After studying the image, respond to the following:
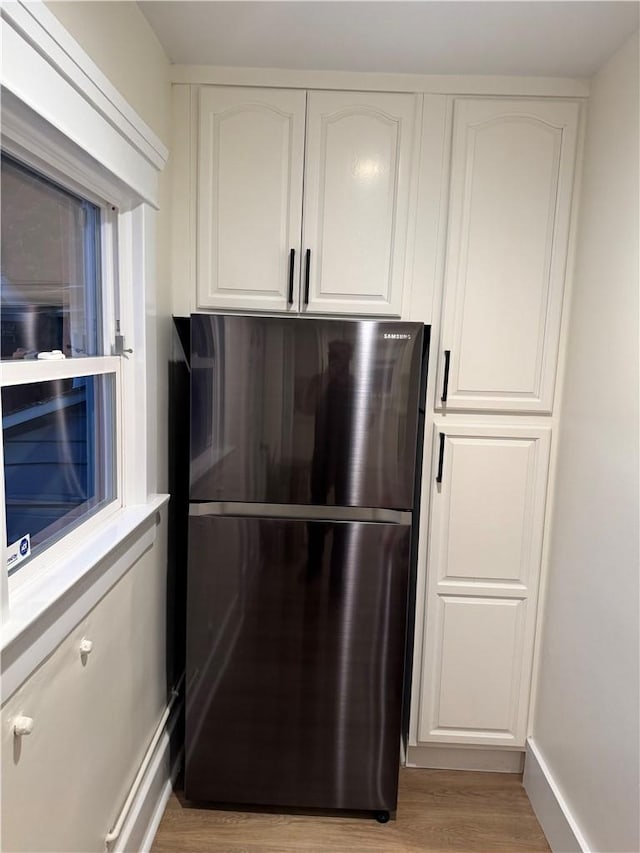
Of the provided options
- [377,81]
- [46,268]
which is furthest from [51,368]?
[377,81]

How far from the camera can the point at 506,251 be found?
6.01 feet

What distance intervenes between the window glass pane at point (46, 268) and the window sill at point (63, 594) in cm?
44

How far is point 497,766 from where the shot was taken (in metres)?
2.08

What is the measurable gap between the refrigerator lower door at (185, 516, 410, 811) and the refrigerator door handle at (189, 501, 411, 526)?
2 cm

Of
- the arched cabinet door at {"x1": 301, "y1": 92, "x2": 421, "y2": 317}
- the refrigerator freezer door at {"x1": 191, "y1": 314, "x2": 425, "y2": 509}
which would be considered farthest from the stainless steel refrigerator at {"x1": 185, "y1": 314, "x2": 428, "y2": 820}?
the arched cabinet door at {"x1": 301, "y1": 92, "x2": 421, "y2": 317}

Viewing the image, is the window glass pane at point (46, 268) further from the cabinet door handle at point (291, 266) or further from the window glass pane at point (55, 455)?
the cabinet door handle at point (291, 266)

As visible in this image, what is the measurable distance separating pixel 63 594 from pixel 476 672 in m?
1.47

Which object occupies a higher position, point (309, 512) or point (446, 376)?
point (446, 376)

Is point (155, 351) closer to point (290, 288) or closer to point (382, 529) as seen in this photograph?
point (290, 288)

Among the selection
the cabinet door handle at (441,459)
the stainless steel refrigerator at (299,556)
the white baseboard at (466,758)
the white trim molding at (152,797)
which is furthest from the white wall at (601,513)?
the white trim molding at (152,797)

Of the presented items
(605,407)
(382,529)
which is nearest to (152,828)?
(382,529)

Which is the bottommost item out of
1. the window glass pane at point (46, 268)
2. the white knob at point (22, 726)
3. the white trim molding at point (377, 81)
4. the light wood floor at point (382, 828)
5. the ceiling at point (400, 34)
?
the light wood floor at point (382, 828)

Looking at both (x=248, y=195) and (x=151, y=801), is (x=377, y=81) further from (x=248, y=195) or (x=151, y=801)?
(x=151, y=801)

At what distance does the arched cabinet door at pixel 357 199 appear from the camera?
1.78 metres
